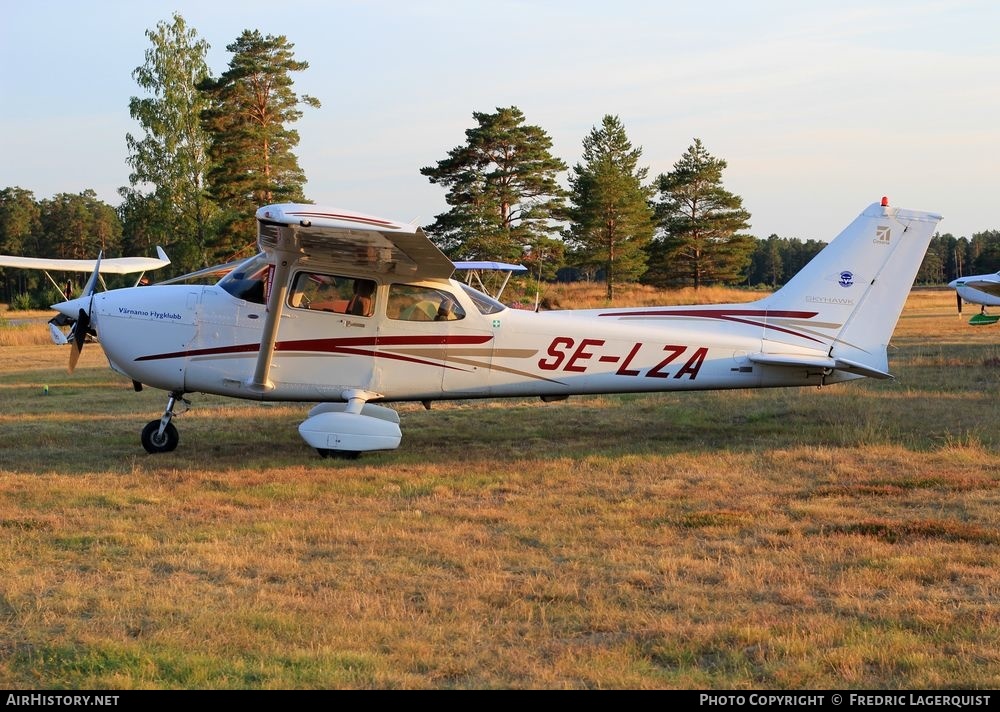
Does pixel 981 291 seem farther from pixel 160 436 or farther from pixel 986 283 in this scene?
pixel 160 436

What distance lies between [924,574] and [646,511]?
82.2 inches

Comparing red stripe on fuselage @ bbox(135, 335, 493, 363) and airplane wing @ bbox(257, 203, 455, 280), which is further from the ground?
airplane wing @ bbox(257, 203, 455, 280)

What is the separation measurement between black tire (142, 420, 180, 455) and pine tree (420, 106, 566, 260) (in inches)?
1215

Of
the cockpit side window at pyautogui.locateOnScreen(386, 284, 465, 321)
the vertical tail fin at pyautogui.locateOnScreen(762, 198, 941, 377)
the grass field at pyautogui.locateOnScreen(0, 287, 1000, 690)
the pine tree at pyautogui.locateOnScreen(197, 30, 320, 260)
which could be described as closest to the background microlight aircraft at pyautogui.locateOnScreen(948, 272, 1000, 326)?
the grass field at pyautogui.locateOnScreen(0, 287, 1000, 690)

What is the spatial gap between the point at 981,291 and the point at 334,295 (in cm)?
2134

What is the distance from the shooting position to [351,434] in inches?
336

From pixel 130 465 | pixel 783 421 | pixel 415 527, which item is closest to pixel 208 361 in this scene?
pixel 130 465

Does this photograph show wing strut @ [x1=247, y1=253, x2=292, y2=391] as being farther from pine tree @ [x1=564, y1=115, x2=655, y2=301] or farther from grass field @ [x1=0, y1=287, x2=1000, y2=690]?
pine tree @ [x1=564, y1=115, x2=655, y2=301]

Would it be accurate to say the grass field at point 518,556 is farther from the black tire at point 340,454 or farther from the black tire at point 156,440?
the black tire at point 156,440

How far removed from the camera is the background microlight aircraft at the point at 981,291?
2261cm

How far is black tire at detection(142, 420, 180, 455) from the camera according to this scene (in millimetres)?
9398

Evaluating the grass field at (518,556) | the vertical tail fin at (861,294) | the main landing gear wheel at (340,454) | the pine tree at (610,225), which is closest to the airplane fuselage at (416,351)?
the vertical tail fin at (861,294)

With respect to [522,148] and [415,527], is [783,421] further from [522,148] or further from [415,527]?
[522,148]

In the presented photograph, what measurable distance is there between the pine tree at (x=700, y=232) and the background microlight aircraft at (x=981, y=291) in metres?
34.1
